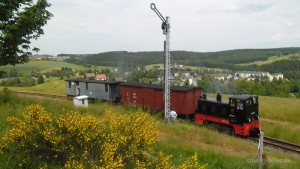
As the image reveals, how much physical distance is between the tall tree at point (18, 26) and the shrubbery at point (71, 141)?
9049mm

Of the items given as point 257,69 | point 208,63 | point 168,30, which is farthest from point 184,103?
point 257,69

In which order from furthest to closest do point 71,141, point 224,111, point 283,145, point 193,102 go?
point 193,102, point 224,111, point 283,145, point 71,141

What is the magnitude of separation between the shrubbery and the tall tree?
29.7ft

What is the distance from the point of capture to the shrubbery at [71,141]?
7.33m

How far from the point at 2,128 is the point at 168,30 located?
45.3ft

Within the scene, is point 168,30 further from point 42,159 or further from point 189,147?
point 42,159

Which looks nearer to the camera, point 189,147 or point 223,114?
point 189,147

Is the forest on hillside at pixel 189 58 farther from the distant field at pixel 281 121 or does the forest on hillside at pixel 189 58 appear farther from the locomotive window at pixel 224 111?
the locomotive window at pixel 224 111

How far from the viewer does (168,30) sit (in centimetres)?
2061

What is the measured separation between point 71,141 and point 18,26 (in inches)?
447

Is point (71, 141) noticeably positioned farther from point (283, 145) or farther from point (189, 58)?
point (189, 58)

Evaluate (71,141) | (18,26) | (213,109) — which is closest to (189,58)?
(213,109)

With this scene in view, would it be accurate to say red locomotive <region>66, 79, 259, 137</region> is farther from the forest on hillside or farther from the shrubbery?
the forest on hillside

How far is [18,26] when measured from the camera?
1595cm
